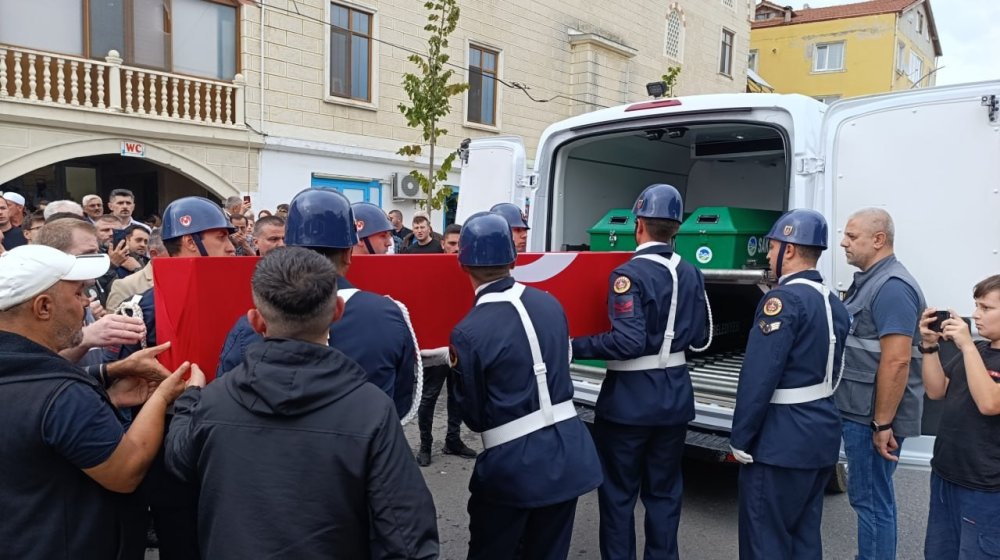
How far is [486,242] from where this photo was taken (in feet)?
8.54

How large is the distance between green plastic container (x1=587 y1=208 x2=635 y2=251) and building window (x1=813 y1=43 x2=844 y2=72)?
33405 millimetres

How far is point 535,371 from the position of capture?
102 inches

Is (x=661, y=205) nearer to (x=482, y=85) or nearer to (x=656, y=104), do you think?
(x=656, y=104)

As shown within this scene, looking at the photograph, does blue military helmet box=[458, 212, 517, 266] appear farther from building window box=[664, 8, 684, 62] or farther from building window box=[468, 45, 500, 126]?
building window box=[664, 8, 684, 62]

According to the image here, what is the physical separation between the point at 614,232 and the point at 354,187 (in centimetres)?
918

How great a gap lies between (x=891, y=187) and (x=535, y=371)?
2.21m

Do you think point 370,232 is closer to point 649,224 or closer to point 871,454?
point 649,224

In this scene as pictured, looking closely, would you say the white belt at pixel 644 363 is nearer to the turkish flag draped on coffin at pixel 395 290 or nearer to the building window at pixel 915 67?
the turkish flag draped on coffin at pixel 395 290

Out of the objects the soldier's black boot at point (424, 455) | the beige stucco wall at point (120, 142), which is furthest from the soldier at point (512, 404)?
the beige stucco wall at point (120, 142)

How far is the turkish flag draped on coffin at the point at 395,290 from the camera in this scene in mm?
2254

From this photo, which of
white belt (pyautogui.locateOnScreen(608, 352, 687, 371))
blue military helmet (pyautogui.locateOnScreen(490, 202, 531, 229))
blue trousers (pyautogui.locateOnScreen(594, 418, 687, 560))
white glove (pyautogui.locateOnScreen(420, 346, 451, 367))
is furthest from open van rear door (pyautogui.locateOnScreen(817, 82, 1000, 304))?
white glove (pyautogui.locateOnScreen(420, 346, 451, 367))

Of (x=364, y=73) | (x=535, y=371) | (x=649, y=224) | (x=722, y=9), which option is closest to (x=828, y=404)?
(x=649, y=224)

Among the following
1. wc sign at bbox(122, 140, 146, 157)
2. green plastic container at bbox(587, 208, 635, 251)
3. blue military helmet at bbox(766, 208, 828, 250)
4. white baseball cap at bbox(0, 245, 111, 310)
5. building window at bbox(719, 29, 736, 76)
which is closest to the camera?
white baseball cap at bbox(0, 245, 111, 310)

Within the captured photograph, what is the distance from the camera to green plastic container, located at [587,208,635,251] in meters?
5.07
